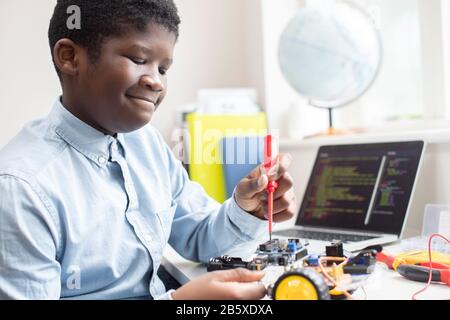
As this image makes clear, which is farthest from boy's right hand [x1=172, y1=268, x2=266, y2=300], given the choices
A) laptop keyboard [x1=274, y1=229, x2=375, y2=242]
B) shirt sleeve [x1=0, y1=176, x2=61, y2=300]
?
laptop keyboard [x1=274, y1=229, x2=375, y2=242]

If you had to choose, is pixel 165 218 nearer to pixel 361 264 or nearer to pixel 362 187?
pixel 361 264

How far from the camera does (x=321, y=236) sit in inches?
31.2

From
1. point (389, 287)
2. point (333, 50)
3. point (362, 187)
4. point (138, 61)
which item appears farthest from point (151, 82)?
point (333, 50)

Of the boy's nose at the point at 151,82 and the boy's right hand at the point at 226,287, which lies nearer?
the boy's right hand at the point at 226,287

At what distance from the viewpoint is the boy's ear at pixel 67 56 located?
53 cm

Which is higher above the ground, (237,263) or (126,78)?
(126,78)

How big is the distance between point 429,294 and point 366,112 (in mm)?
968

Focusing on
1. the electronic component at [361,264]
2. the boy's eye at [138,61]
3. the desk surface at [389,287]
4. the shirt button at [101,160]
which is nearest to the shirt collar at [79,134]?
the shirt button at [101,160]

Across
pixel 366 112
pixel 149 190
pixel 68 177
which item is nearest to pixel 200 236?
pixel 149 190

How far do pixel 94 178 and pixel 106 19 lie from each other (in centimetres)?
18

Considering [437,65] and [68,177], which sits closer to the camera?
[68,177]

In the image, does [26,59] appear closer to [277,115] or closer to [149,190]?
[149,190]

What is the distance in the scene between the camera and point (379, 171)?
0.84m

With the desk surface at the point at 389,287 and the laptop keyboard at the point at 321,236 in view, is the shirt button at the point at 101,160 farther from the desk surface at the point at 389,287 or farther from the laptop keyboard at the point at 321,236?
the laptop keyboard at the point at 321,236
